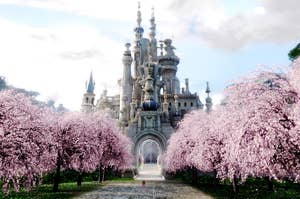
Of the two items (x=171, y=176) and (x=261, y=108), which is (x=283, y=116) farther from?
(x=171, y=176)

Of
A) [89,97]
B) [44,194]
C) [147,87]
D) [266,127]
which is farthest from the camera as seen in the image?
[89,97]

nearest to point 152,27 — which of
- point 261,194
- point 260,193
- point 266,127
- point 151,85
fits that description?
point 151,85

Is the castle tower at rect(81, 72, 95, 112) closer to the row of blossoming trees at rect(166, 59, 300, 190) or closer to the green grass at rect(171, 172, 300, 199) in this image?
the green grass at rect(171, 172, 300, 199)

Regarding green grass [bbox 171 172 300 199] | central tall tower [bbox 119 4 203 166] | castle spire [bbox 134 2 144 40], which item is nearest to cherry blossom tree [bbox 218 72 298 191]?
green grass [bbox 171 172 300 199]

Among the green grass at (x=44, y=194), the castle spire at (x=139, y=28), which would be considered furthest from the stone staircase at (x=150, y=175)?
the castle spire at (x=139, y=28)

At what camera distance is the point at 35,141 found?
1058 inches

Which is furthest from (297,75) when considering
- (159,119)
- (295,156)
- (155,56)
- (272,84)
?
(155,56)

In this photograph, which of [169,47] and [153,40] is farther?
[153,40]

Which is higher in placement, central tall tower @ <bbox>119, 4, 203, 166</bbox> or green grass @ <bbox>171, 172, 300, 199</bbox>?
central tall tower @ <bbox>119, 4, 203, 166</bbox>

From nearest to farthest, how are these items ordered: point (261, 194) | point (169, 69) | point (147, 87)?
1. point (261, 194)
2. point (147, 87)
3. point (169, 69)

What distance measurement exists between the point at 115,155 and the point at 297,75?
1514 inches

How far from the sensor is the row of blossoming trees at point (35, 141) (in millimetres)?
24062

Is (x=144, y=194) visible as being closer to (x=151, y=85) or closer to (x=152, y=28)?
(x=151, y=85)

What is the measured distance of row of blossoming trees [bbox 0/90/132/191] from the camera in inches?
947
